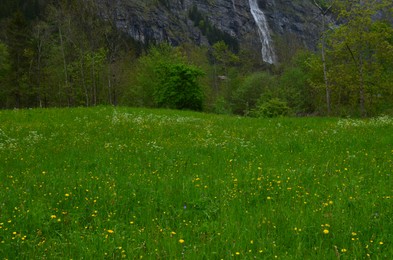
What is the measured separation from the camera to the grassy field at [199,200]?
511 centimetres

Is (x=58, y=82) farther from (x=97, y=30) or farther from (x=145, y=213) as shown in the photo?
(x=145, y=213)

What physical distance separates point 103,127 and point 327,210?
41.8ft

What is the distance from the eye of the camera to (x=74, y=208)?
6.63 metres

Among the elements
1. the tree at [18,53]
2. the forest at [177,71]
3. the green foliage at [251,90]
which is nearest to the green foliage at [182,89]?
the forest at [177,71]

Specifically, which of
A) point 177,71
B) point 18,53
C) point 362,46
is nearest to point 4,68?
point 18,53

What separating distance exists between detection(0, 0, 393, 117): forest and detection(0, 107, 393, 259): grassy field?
26320 millimetres

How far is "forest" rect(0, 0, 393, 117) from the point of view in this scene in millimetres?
35500

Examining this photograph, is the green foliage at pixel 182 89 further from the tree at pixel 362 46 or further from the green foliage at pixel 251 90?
the green foliage at pixel 251 90

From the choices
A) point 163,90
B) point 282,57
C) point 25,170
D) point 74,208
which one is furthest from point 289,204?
point 282,57

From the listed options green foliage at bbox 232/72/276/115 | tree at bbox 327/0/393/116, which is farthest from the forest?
green foliage at bbox 232/72/276/115

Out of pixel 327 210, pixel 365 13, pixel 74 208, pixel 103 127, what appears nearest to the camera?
pixel 327 210

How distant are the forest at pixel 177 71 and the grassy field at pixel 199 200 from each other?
26.3m

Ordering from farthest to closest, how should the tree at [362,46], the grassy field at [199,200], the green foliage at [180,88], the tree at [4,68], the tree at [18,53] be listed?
1. the tree at [18,53]
2. the tree at [4,68]
3. the green foliage at [180,88]
4. the tree at [362,46]
5. the grassy field at [199,200]

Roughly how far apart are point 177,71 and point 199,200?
37.2 metres
